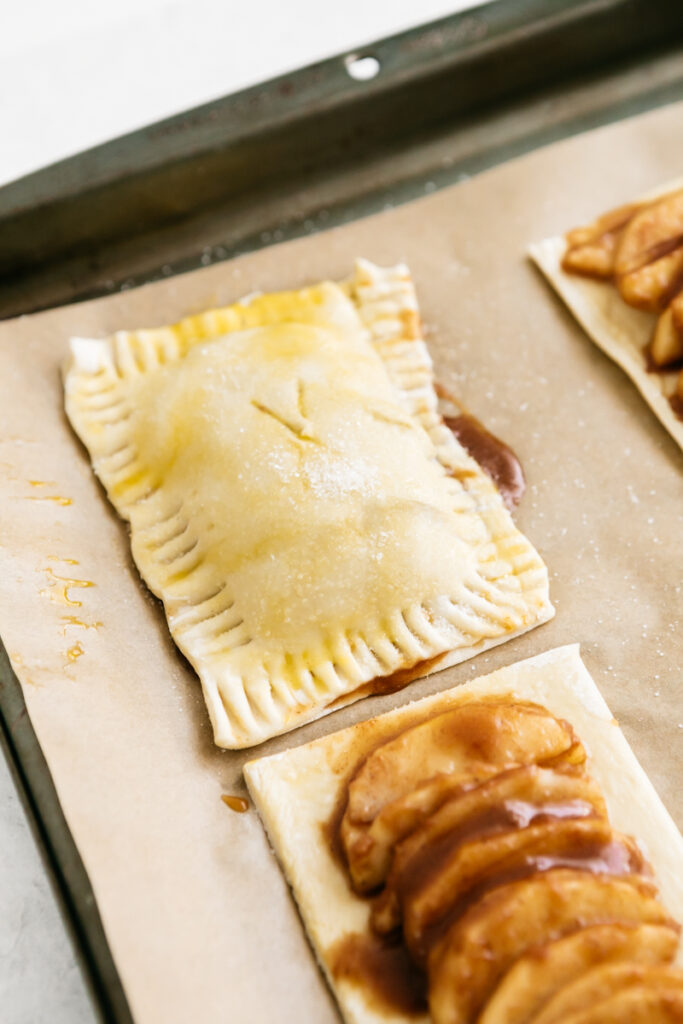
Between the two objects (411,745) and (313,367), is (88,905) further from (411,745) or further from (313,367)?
(313,367)

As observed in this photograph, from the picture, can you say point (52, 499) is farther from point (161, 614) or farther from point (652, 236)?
point (652, 236)

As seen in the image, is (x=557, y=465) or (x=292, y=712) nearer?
(x=292, y=712)

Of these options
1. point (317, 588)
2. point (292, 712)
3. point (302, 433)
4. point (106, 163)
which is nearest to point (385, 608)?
point (317, 588)

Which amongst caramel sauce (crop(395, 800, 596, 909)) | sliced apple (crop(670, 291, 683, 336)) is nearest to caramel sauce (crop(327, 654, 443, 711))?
caramel sauce (crop(395, 800, 596, 909))

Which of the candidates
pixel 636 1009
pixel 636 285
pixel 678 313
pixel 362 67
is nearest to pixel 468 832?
pixel 636 1009

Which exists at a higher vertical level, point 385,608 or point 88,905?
point 385,608

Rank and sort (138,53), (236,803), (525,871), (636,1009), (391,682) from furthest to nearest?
(138,53)
(391,682)
(236,803)
(525,871)
(636,1009)

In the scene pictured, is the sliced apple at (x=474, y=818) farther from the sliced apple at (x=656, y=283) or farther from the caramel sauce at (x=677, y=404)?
the sliced apple at (x=656, y=283)
